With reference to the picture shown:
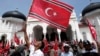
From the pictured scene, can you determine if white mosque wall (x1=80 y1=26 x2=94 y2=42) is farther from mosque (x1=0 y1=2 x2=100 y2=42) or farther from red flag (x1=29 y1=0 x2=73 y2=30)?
red flag (x1=29 y1=0 x2=73 y2=30)

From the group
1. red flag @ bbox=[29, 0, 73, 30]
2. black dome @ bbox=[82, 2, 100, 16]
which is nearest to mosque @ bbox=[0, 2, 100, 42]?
black dome @ bbox=[82, 2, 100, 16]

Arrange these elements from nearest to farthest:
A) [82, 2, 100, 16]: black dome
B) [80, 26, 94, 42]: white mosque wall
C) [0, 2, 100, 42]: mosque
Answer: [0, 2, 100, 42]: mosque
[80, 26, 94, 42]: white mosque wall
[82, 2, 100, 16]: black dome

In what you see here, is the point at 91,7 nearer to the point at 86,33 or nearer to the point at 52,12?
the point at 86,33

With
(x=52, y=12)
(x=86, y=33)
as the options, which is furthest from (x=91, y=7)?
(x=52, y=12)

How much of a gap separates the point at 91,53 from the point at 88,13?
26.3 m

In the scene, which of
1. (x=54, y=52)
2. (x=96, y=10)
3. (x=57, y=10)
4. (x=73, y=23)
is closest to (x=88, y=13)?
(x=96, y=10)

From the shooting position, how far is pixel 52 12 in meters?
7.16

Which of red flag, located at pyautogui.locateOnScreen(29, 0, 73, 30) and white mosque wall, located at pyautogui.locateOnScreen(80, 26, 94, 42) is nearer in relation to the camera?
red flag, located at pyautogui.locateOnScreen(29, 0, 73, 30)

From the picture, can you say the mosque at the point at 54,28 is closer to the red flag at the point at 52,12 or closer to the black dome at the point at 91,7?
the black dome at the point at 91,7

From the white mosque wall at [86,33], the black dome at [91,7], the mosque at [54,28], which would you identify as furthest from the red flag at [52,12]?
the black dome at [91,7]

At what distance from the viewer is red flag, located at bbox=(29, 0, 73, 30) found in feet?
22.9

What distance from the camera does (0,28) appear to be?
2702 centimetres

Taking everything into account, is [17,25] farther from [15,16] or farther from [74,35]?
[74,35]

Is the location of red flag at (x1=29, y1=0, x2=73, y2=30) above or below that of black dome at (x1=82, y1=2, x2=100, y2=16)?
below
